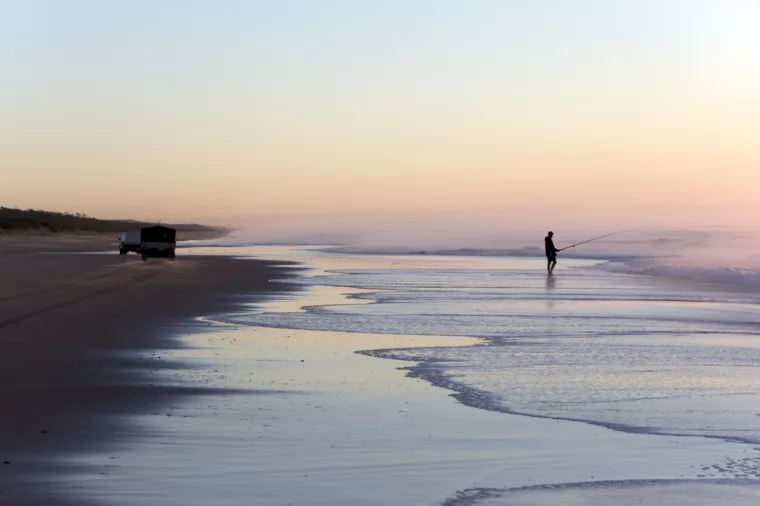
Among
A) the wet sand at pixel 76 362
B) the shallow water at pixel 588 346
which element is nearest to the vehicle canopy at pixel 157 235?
→ the wet sand at pixel 76 362

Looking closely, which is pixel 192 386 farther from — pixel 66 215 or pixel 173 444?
pixel 66 215

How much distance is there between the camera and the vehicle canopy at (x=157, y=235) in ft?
188

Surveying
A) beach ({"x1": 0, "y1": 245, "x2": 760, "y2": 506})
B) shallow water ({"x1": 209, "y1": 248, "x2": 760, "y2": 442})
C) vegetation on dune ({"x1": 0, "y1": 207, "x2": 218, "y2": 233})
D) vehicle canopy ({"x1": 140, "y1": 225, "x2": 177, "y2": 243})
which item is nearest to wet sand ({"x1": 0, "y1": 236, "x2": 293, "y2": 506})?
beach ({"x1": 0, "y1": 245, "x2": 760, "y2": 506})

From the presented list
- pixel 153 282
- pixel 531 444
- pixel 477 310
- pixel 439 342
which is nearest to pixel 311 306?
pixel 477 310

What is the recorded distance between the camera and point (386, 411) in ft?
32.7

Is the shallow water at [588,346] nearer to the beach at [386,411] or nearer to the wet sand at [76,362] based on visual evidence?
the beach at [386,411]

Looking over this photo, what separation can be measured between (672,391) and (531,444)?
3.37 meters

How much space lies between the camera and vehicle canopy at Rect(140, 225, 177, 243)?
188ft

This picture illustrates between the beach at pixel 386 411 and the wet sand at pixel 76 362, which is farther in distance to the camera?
the wet sand at pixel 76 362

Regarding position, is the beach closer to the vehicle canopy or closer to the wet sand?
the wet sand

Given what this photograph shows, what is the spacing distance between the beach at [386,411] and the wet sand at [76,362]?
0.04 metres

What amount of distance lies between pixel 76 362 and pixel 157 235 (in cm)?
4492

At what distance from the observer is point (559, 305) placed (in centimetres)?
2447

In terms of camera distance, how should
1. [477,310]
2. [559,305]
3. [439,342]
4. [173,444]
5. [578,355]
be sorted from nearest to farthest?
[173,444] < [578,355] < [439,342] < [477,310] < [559,305]
